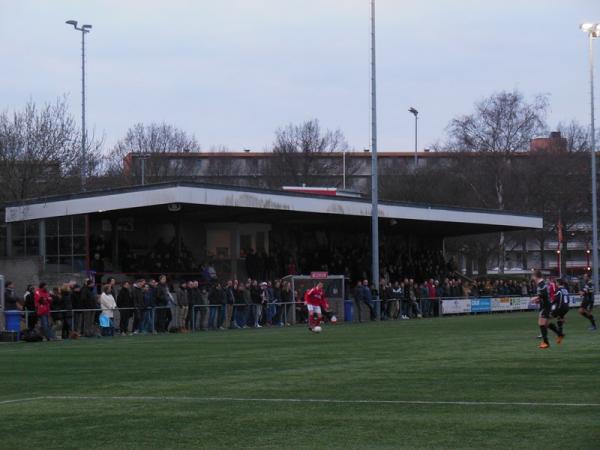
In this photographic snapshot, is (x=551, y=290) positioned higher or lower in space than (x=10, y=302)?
higher

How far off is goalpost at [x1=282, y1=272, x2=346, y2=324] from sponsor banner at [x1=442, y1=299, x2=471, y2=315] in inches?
277

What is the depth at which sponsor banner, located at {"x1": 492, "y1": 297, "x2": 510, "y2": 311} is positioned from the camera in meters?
55.7

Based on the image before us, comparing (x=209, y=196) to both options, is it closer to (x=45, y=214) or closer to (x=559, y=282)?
(x=45, y=214)

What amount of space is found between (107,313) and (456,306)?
910 inches

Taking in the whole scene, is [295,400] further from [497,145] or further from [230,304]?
[497,145]

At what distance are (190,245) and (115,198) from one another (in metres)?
10.2

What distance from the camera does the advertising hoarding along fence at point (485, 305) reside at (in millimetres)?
52219

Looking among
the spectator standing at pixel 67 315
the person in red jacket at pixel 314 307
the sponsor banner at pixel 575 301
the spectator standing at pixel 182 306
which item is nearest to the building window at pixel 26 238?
the spectator standing at pixel 182 306

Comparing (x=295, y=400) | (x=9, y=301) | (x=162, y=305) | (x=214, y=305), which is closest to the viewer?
(x=295, y=400)

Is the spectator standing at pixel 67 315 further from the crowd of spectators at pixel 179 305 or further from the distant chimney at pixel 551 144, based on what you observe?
the distant chimney at pixel 551 144

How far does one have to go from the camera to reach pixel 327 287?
4547 centimetres

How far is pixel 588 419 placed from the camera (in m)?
11.4

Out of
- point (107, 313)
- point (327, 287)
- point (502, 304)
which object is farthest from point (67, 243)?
point (502, 304)

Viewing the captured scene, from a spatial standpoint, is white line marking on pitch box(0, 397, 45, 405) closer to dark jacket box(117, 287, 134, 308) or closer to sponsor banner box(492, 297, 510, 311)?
dark jacket box(117, 287, 134, 308)
